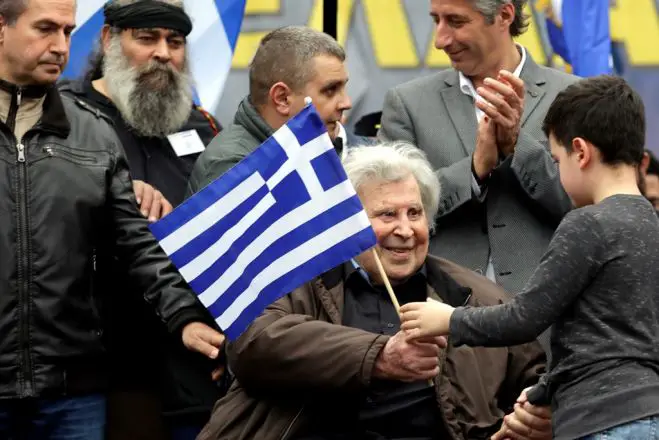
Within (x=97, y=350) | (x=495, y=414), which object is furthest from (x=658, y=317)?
(x=97, y=350)

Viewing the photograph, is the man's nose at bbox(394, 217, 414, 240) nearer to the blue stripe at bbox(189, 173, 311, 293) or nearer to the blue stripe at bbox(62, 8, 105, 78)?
the blue stripe at bbox(189, 173, 311, 293)

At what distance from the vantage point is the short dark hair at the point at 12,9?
19.2ft

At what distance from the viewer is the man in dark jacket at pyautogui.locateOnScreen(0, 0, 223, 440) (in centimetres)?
556

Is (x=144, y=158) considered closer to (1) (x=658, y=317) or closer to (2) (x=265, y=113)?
(2) (x=265, y=113)

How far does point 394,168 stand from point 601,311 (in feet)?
4.13

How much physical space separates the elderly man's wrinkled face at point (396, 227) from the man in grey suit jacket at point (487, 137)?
0.52m

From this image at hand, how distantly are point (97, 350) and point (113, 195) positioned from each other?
583 mm

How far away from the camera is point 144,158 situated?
677cm

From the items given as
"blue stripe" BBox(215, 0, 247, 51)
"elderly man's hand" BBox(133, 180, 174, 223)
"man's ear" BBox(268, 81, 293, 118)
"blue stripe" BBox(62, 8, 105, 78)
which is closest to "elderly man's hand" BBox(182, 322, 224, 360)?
"elderly man's hand" BBox(133, 180, 174, 223)

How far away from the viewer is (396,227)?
18.2 ft

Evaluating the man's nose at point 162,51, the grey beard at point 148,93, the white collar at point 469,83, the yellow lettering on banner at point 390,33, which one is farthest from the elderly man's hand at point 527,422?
the yellow lettering on banner at point 390,33

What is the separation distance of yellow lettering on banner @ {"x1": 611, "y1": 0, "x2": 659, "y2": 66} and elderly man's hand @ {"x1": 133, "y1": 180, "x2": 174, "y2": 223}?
375 cm

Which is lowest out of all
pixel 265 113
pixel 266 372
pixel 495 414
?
pixel 495 414

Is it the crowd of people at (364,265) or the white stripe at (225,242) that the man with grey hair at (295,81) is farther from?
the white stripe at (225,242)
